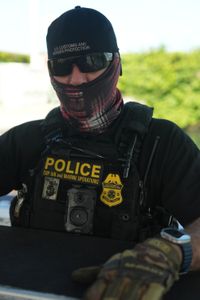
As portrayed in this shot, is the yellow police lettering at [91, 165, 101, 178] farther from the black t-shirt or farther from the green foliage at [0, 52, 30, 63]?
the green foliage at [0, 52, 30, 63]

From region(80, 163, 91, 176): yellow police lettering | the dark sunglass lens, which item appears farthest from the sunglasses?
region(80, 163, 91, 176): yellow police lettering

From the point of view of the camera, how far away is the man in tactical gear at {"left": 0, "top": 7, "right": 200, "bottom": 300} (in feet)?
5.03

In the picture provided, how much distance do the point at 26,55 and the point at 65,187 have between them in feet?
51.2

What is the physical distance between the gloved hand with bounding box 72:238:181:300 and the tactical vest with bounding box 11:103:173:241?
43 centimetres

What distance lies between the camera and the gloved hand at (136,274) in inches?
37.6

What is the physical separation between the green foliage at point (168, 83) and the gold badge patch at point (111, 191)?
6.32 meters

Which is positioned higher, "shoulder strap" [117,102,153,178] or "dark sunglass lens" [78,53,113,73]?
"dark sunglass lens" [78,53,113,73]

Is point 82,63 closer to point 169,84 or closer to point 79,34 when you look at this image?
point 79,34

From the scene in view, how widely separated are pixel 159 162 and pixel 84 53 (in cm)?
44

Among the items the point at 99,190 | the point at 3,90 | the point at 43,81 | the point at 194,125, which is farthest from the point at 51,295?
the point at 3,90

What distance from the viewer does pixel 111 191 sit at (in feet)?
5.10

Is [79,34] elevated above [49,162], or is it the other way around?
[79,34]

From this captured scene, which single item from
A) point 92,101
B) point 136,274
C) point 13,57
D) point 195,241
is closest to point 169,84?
point 92,101

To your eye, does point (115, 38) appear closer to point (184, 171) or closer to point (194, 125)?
point (184, 171)
